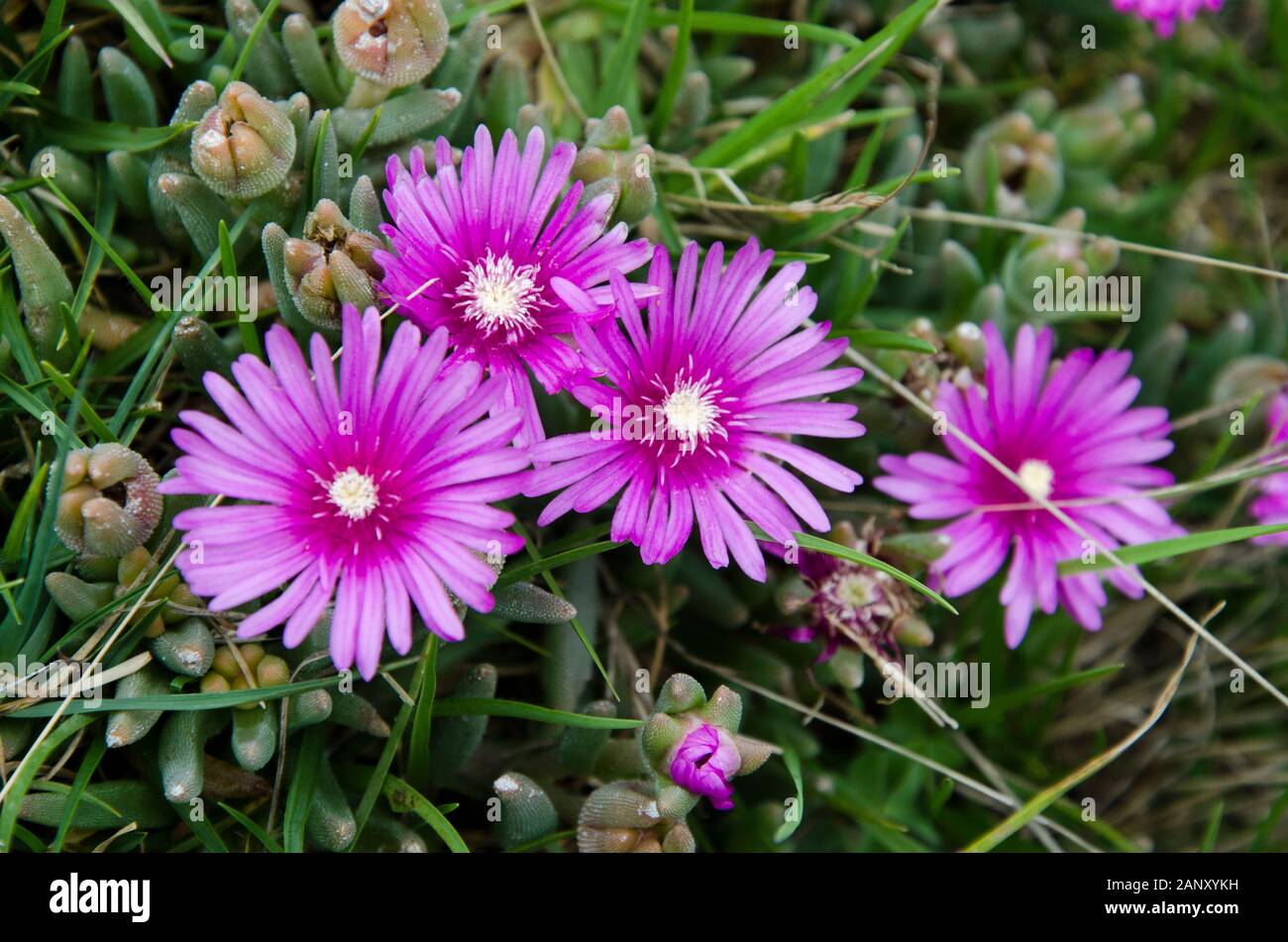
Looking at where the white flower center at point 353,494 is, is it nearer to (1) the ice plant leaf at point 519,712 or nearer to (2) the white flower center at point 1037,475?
(1) the ice plant leaf at point 519,712

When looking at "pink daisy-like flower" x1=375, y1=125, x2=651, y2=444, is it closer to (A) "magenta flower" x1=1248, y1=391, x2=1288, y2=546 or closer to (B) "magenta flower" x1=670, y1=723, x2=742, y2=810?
(B) "magenta flower" x1=670, y1=723, x2=742, y2=810

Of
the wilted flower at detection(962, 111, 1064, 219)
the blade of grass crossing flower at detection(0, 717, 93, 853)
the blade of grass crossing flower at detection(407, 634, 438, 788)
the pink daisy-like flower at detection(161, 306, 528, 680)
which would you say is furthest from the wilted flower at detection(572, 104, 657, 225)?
the blade of grass crossing flower at detection(0, 717, 93, 853)

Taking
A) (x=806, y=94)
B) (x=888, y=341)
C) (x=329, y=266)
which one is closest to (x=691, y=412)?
(x=888, y=341)

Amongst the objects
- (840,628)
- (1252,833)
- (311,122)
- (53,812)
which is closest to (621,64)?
(311,122)

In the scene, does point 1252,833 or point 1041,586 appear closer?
point 1041,586
